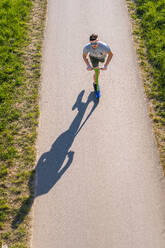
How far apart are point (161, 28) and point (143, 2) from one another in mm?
2063

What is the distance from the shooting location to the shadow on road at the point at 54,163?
627cm

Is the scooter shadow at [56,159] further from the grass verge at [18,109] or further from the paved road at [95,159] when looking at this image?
the grass verge at [18,109]

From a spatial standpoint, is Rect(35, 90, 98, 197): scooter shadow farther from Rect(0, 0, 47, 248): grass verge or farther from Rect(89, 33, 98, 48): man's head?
Rect(89, 33, 98, 48): man's head

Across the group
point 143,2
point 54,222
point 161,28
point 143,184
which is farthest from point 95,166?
point 143,2

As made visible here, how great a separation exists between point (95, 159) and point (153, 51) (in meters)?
4.78

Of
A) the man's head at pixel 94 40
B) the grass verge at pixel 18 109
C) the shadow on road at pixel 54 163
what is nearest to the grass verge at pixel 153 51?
the shadow on road at pixel 54 163

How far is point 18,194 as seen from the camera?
21.0 feet

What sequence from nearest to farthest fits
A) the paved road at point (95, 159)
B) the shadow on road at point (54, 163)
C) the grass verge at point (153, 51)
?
1. the paved road at point (95, 159)
2. the shadow on road at point (54, 163)
3. the grass verge at point (153, 51)

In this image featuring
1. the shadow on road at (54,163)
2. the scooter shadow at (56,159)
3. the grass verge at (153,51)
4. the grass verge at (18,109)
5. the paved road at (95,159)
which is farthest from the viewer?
the grass verge at (153,51)

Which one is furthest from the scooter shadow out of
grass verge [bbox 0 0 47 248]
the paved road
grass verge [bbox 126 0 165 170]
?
grass verge [bbox 126 0 165 170]

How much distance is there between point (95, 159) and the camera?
22.5 feet

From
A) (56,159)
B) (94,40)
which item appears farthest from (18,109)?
(94,40)

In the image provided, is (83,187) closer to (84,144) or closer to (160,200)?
(84,144)

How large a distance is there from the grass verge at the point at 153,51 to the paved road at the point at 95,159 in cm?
25
